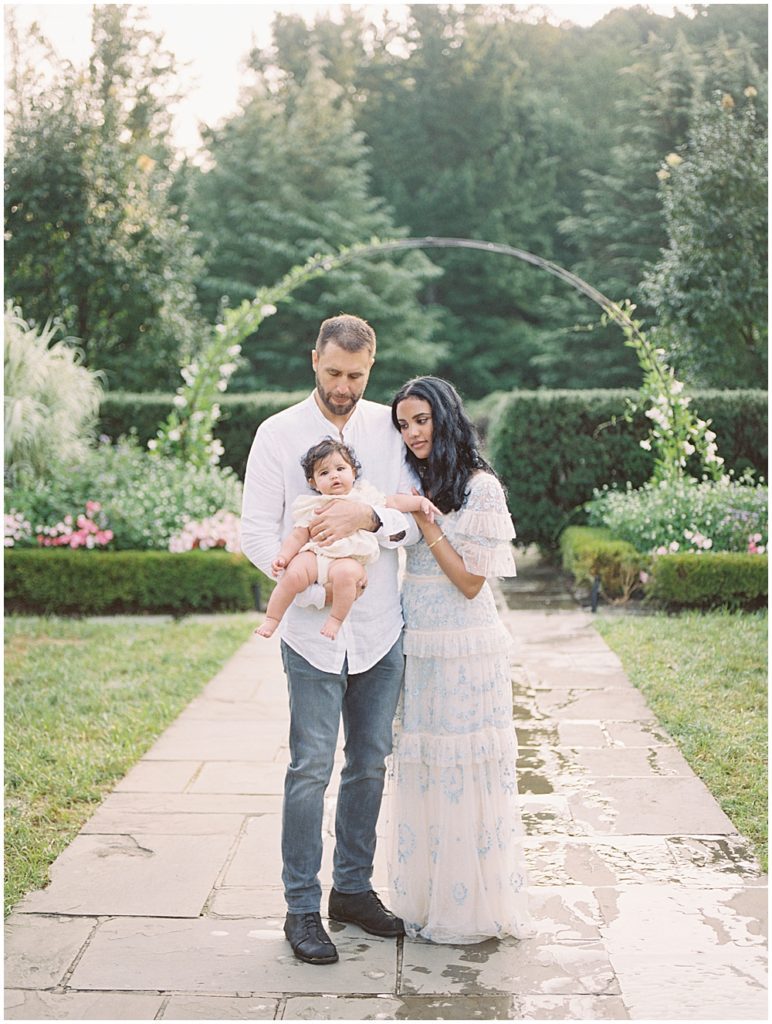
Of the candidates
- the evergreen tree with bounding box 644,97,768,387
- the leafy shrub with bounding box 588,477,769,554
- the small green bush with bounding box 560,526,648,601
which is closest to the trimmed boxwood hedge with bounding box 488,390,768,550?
the leafy shrub with bounding box 588,477,769,554

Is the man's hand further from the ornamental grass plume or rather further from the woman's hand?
the ornamental grass plume

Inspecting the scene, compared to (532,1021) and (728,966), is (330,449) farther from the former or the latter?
(728,966)

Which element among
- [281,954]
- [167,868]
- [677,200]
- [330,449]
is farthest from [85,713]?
[677,200]

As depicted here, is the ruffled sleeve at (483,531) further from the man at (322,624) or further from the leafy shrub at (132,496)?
the leafy shrub at (132,496)

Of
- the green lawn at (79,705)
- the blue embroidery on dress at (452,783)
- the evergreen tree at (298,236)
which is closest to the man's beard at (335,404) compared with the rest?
the blue embroidery on dress at (452,783)

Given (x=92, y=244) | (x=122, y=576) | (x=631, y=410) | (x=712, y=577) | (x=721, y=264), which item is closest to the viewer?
(x=712, y=577)

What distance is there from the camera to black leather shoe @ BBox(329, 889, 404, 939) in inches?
121

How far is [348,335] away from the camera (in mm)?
2850

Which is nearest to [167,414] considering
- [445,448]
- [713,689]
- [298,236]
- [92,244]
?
[92,244]

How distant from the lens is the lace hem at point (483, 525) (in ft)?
Answer: 9.70

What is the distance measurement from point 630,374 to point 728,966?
746 inches

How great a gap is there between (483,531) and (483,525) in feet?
0.05

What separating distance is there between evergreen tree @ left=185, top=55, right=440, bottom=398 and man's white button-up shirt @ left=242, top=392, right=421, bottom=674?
60.9 feet

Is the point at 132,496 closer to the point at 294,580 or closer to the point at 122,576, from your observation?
the point at 122,576
